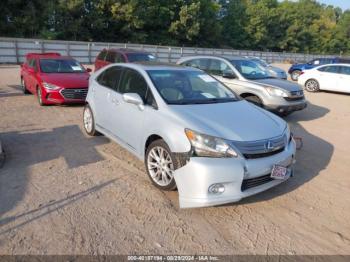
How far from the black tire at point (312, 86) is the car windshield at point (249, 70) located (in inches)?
279

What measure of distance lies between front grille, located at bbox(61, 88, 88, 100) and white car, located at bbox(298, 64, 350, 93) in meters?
11.0

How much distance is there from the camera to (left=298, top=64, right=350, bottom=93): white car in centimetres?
1520

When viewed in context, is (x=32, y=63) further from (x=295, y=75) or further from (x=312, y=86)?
(x=295, y=75)

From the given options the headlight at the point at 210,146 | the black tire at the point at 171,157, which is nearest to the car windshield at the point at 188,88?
the black tire at the point at 171,157

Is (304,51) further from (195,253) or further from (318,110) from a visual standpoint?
(195,253)

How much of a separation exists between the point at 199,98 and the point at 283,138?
135 cm

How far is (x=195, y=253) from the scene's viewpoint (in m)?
3.30

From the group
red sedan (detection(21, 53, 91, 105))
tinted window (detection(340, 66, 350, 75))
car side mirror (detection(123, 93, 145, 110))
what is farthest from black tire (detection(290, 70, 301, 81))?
car side mirror (detection(123, 93, 145, 110))

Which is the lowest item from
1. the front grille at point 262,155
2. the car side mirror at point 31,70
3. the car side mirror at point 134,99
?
the car side mirror at point 31,70

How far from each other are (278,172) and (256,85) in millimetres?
4991

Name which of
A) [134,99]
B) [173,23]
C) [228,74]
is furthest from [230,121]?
[173,23]

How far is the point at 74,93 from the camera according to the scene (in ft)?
31.3

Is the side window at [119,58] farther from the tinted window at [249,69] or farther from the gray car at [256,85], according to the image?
the tinted window at [249,69]

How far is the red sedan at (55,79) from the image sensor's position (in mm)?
9391
